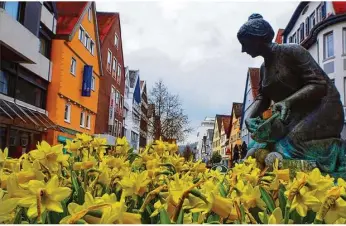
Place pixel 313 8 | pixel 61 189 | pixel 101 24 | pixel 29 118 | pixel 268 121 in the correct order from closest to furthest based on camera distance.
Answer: pixel 61 189
pixel 268 121
pixel 29 118
pixel 313 8
pixel 101 24

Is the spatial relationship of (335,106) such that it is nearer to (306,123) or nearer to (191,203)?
(306,123)

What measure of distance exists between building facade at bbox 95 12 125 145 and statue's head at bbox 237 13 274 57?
2813cm

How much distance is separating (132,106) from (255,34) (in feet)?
157

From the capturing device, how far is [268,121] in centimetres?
367

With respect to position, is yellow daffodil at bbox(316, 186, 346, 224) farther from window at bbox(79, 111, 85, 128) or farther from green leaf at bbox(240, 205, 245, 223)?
window at bbox(79, 111, 85, 128)

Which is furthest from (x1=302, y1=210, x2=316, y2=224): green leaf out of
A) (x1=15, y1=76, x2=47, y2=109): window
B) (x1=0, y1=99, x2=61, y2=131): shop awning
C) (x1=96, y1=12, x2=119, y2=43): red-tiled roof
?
(x1=96, y1=12, x2=119, y2=43): red-tiled roof

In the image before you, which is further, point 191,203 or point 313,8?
point 313,8

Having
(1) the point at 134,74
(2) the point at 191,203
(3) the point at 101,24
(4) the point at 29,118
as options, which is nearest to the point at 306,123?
(2) the point at 191,203

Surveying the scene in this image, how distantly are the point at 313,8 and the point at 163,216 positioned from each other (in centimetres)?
2974

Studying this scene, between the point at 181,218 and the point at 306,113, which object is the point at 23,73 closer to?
the point at 306,113

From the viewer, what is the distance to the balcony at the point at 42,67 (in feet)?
62.0

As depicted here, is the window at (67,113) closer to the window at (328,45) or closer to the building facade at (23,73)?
the building facade at (23,73)

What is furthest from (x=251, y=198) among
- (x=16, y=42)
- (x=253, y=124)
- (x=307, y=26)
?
(x=307, y=26)

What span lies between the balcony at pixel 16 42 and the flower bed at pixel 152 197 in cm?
1427
